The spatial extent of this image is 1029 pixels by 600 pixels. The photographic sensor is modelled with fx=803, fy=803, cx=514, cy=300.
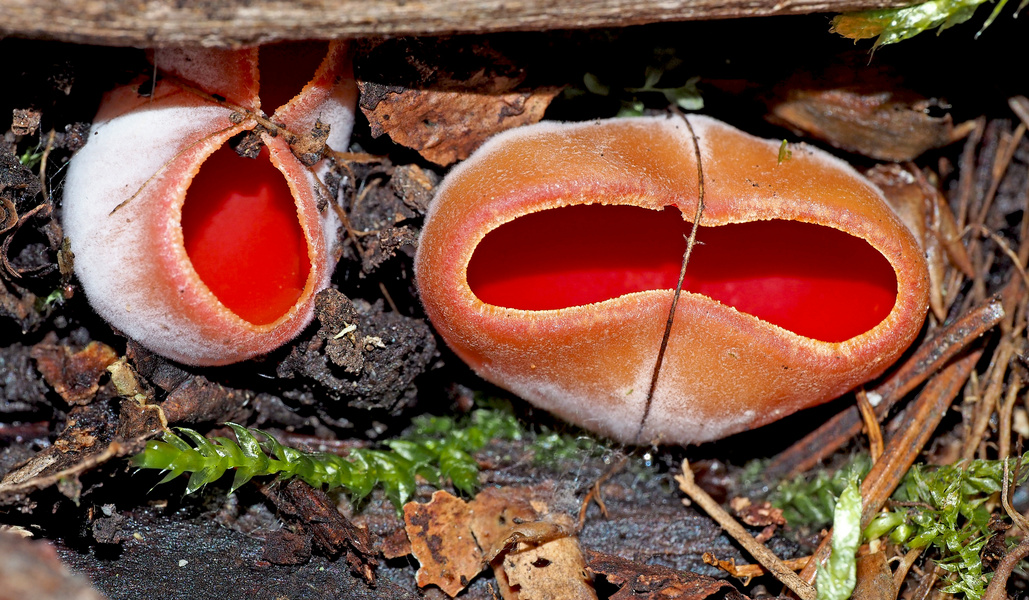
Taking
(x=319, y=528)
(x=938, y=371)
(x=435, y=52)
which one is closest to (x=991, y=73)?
(x=938, y=371)

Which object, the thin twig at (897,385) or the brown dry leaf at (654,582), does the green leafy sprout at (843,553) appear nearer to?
the brown dry leaf at (654,582)

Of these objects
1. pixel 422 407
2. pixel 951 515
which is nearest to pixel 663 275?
pixel 422 407

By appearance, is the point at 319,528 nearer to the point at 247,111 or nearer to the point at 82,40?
the point at 247,111

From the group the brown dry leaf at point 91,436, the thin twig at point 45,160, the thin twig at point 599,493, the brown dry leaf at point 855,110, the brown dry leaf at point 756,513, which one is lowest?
the brown dry leaf at point 756,513

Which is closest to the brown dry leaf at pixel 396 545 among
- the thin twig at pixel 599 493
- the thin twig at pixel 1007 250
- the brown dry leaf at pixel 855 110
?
the thin twig at pixel 599 493

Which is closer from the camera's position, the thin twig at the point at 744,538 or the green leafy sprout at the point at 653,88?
the thin twig at the point at 744,538

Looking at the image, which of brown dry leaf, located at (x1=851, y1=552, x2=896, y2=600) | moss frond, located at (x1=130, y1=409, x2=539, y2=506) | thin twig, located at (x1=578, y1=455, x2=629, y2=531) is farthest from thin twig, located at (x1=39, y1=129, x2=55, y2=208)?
brown dry leaf, located at (x1=851, y1=552, x2=896, y2=600)

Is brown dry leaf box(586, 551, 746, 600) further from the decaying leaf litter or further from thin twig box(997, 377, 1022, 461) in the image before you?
thin twig box(997, 377, 1022, 461)
